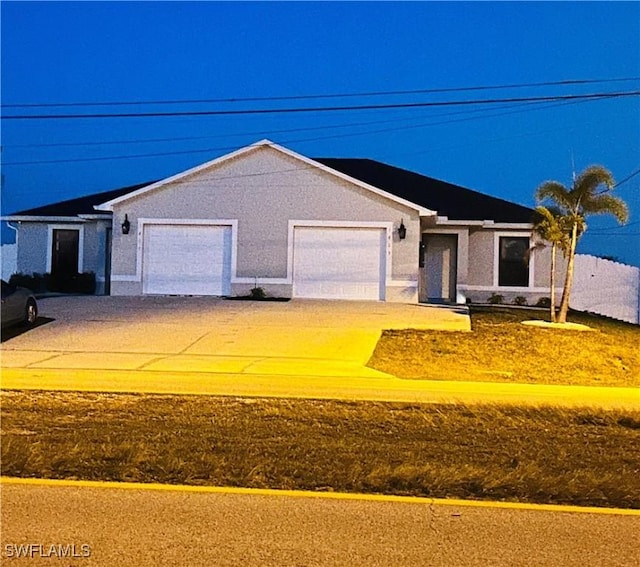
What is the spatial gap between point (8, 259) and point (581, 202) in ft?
68.4

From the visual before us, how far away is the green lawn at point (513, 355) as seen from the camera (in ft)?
40.2

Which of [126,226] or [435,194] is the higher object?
[435,194]

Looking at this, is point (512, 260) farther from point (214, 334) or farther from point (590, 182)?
point (214, 334)

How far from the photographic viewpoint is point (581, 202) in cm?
1798

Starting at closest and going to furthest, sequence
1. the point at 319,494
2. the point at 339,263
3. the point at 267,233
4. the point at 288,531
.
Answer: the point at 288,531 → the point at 319,494 → the point at 339,263 → the point at 267,233

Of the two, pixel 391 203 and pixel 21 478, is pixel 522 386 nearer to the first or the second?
pixel 21 478

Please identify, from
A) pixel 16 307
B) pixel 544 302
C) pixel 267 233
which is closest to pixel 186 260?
pixel 267 233

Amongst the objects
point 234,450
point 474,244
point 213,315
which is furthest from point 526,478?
point 474,244

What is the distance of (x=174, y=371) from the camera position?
1159 cm

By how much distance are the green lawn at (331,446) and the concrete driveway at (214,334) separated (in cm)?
233

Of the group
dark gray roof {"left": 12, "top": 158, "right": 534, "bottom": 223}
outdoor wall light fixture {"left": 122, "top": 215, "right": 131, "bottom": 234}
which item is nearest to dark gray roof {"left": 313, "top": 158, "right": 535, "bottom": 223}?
dark gray roof {"left": 12, "top": 158, "right": 534, "bottom": 223}

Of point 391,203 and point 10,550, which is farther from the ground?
point 391,203

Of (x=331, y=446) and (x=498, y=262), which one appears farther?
(x=498, y=262)

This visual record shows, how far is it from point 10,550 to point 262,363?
26.5ft
